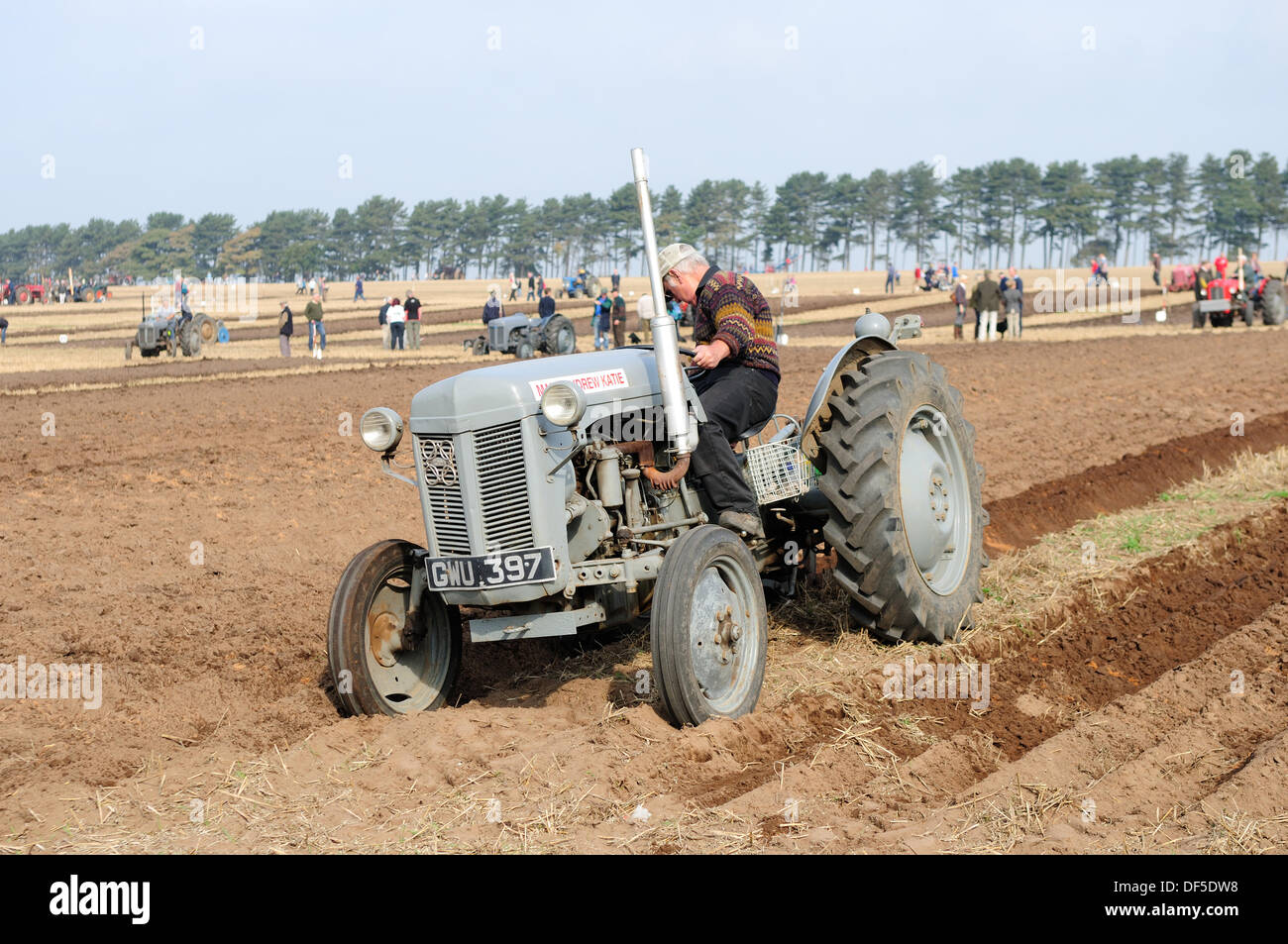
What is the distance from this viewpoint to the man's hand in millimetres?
5801

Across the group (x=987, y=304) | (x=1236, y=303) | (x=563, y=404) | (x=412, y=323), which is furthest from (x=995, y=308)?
(x=563, y=404)

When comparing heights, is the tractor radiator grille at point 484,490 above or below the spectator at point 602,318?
below

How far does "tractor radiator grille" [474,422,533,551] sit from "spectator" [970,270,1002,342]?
25.7 m

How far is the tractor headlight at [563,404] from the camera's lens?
5.02 m

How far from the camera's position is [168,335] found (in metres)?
30.7

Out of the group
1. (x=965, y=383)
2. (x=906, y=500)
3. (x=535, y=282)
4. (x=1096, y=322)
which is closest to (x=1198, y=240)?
(x=535, y=282)

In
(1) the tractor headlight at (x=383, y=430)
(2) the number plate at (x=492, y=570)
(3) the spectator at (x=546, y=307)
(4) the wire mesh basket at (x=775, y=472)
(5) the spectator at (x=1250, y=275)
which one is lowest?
(2) the number plate at (x=492, y=570)

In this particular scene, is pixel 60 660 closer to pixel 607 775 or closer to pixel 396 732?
pixel 396 732

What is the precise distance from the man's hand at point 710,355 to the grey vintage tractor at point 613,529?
6.8 inches

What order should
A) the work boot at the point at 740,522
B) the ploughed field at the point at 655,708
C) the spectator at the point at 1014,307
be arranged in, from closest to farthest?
the ploughed field at the point at 655,708, the work boot at the point at 740,522, the spectator at the point at 1014,307

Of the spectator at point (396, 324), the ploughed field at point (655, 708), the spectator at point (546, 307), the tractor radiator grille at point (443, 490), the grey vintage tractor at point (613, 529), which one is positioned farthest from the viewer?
the spectator at point (396, 324)

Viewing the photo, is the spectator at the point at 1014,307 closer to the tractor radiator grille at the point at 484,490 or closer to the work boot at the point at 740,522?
the work boot at the point at 740,522

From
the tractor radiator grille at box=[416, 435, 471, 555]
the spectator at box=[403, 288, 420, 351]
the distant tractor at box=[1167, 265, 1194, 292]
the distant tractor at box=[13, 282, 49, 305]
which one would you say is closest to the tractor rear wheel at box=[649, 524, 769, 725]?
the tractor radiator grille at box=[416, 435, 471, 555]

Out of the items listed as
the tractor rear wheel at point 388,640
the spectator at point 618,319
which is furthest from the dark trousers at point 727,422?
the spectator at point 618,319
